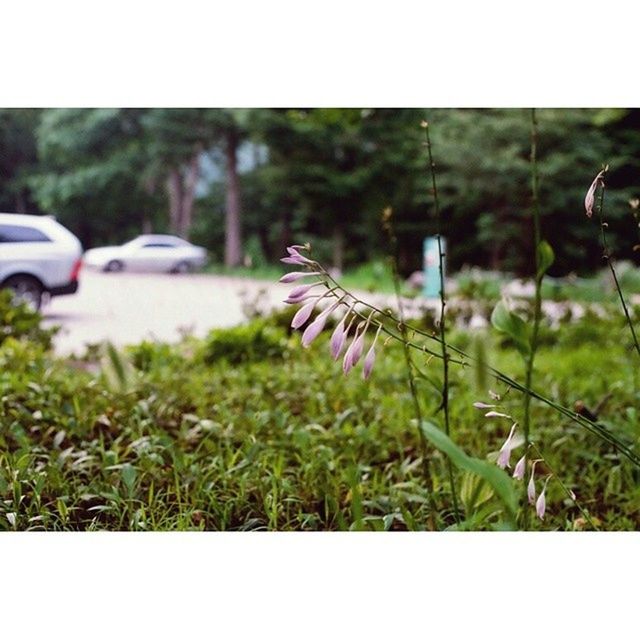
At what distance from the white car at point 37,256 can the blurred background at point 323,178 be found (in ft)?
0.14

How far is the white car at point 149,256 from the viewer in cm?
229

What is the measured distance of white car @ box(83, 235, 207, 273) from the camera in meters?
2.29

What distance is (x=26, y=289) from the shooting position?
2342 millimetres

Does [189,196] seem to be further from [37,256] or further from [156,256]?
[37,256]

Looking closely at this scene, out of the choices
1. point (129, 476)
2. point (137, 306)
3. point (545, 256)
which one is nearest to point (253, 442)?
point (129, 476)

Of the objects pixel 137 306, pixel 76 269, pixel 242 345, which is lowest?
pixel 242 345

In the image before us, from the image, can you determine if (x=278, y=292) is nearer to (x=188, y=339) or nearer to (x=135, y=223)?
(x=188, y=339)

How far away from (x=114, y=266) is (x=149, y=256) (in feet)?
0.35

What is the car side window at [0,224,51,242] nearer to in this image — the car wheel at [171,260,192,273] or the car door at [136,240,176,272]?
the car door at [136,240,176,272]

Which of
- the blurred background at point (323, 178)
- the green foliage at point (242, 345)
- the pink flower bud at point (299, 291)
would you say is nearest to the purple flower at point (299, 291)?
the pink flower bud at point (299, 291)

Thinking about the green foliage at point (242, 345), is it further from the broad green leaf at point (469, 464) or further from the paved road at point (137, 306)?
the broad green leaf at point (469, 464)

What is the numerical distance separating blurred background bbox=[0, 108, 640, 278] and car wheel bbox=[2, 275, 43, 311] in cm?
22
